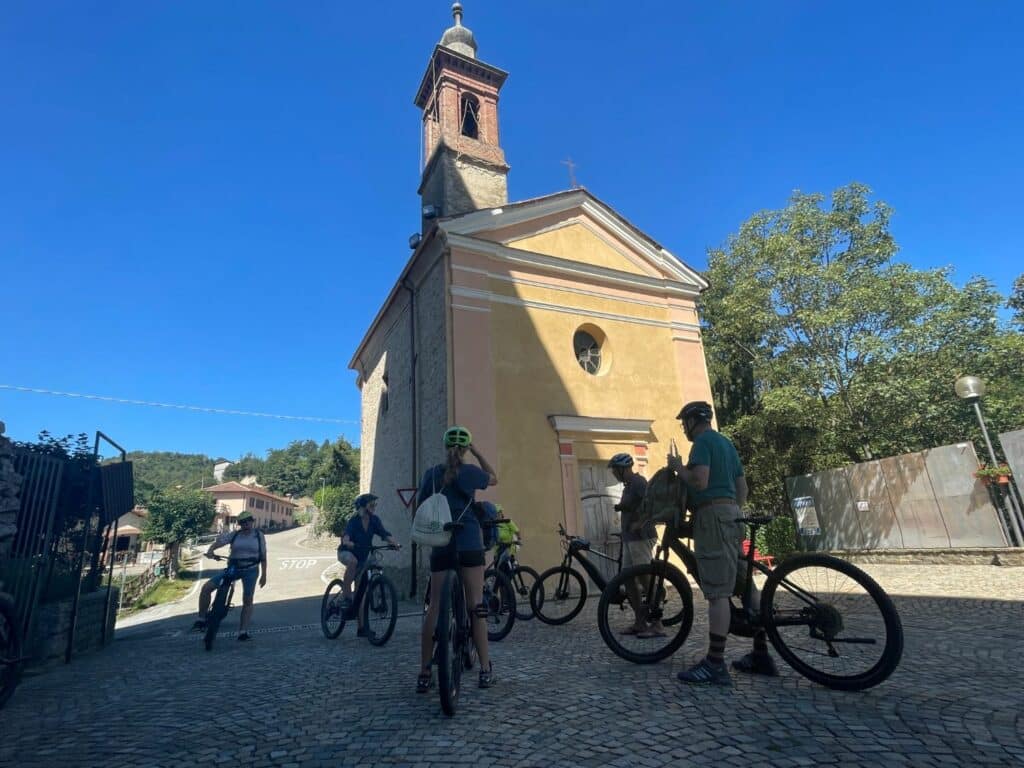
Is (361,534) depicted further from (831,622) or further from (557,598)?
(831,622)

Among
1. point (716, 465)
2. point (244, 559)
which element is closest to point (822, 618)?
point (716, 465)

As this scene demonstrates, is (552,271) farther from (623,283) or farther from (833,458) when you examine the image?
(833,458)

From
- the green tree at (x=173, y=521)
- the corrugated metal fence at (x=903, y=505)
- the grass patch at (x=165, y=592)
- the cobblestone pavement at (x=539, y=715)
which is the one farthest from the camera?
the green tree at (x=173, y=521)

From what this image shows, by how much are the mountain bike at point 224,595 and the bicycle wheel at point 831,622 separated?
18.4ft

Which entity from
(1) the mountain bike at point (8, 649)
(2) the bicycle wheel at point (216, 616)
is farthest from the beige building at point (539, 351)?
(1) the mountain bike at point (8, 649)

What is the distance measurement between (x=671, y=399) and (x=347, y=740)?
1036 cm

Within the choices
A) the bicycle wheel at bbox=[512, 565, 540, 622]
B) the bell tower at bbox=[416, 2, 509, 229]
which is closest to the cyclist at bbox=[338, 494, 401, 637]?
the bicycle wheel at bbox=[512, 565, 540, 622]

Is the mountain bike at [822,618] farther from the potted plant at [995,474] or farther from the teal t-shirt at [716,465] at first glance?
the potted plant at [995,474]

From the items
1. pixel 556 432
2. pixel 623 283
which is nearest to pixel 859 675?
pixel 556 432

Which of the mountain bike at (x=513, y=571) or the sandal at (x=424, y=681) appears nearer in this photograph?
the sandal at (x=424, y=681)

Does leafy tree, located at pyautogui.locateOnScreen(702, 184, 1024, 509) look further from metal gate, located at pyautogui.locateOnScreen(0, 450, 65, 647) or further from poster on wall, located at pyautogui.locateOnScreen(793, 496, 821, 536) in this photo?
metal gate, located at pyautogui.locateOnScreen(0, 450, 65, 647)

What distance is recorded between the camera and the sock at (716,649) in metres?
3.19

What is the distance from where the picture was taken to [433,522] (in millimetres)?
3186

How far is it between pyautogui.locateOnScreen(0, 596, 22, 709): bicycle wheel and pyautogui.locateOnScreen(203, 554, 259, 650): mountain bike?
2.05m
